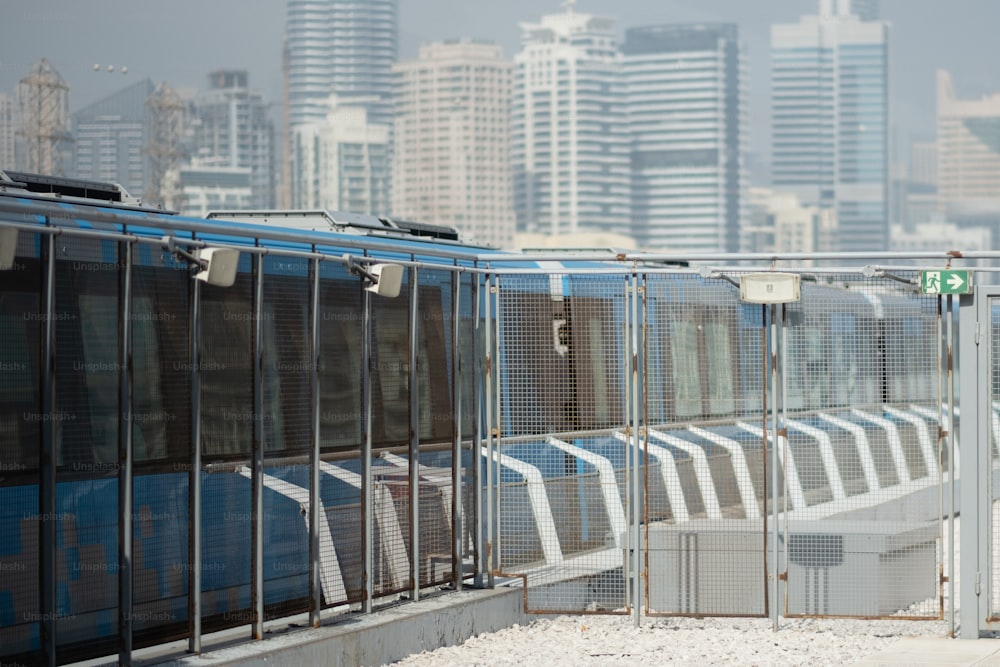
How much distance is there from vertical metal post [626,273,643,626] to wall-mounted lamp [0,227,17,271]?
13.8 feet

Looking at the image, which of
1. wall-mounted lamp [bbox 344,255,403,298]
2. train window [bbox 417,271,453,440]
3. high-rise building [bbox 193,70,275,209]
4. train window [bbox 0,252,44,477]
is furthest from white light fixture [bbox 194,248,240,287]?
high-rise building [bbox 193,70,275,209]

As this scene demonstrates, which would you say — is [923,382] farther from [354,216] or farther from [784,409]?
[354,216]

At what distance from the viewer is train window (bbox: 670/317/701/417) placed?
9242 millimetres

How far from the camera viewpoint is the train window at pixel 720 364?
9.17 m

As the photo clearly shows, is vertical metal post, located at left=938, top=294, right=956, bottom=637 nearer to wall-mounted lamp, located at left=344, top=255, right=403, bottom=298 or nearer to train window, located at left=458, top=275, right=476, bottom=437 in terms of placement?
train window, located at left=458, top=275, right=476, bottom=437

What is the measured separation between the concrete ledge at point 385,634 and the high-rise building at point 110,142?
5885 inches

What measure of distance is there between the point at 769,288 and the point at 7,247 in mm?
4689

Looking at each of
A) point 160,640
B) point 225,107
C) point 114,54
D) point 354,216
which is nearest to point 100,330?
point 160,640

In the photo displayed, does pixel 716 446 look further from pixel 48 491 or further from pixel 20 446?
pixel 20 446

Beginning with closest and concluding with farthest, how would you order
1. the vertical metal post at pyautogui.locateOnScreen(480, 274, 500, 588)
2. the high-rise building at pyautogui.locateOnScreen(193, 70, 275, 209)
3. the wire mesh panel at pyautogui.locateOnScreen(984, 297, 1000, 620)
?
the wire mesh panel at pyautogui.locateOnScreen(984, 297, 1000, 620)
the vertical metal post at pyautogui.locateOnScreen(480, 274, 500, 588)
the high-rise building at pyautogui.locateOnScreen(193, 70, 275, 209)

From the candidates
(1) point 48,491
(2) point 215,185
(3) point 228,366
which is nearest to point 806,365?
(3) point 228,366

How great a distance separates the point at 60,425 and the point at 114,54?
182 metres

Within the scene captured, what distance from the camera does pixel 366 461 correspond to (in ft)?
27.8

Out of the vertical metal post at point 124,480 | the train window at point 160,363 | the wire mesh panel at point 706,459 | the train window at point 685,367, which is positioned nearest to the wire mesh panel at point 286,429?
the train window at point 160,363
